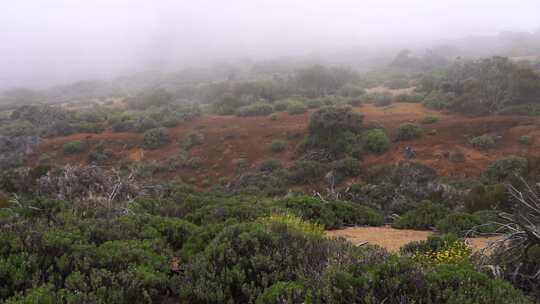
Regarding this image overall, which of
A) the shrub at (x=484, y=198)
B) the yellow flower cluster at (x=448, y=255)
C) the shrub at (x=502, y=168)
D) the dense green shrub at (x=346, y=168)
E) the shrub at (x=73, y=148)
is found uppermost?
the yellow flower cluster at (x=448, y=255)

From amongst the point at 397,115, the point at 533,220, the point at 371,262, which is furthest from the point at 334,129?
the point at 371,262

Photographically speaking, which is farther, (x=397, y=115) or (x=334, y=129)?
(x=397, y=115)

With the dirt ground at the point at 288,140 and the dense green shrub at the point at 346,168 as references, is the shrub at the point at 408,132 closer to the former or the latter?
the dirt ground at the point at 288,140

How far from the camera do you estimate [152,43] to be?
87500 millimetres

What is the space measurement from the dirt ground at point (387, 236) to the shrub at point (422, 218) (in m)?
0.18

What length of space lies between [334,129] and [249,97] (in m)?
12.7

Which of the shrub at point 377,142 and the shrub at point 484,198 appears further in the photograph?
the shrub at point 377,142

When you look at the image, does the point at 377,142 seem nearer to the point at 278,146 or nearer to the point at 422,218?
the point at 278,146

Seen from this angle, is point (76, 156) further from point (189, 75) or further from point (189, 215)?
point (189, 75)

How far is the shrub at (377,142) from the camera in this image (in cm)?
1716

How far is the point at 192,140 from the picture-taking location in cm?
2183

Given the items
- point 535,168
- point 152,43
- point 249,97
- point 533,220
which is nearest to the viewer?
point 533,220

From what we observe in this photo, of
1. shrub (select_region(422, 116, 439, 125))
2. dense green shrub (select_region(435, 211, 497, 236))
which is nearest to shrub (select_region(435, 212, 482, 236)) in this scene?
dense green shrub (select_region(435, 211, 497, 236))

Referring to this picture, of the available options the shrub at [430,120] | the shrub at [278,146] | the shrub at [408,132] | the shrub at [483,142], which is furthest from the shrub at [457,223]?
the shrub at [430,120]
